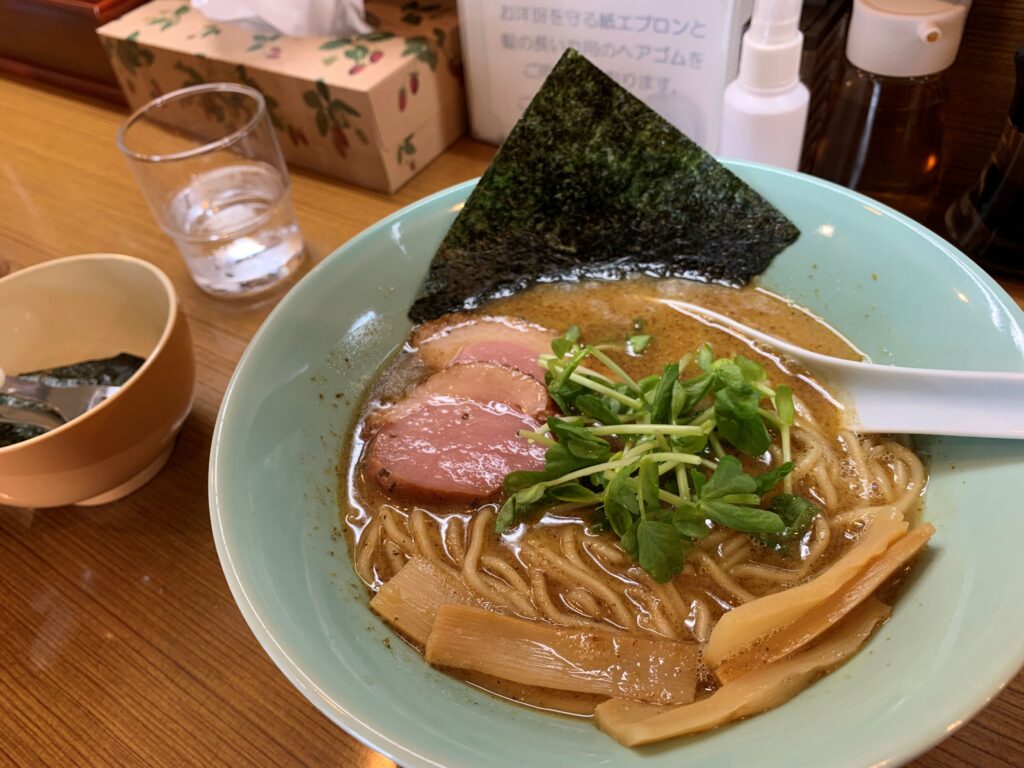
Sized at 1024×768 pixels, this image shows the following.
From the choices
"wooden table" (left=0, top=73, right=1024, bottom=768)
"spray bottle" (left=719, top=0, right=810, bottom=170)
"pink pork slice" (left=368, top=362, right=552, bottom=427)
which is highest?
"spray bottle" (left=719, top=0, right=810, bottom=170)

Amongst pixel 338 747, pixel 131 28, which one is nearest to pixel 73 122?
pixel 131 28

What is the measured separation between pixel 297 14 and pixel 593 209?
2.64ft

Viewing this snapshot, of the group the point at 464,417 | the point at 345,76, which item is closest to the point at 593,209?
the point at 464,417

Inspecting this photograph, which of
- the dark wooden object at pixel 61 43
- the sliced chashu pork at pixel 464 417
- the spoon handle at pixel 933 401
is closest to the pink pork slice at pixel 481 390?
the sliced chashu pork at pixel 464 417

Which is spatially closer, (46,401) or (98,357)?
(46,401)

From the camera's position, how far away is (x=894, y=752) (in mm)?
600

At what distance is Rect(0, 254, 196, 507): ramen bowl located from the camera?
99cm

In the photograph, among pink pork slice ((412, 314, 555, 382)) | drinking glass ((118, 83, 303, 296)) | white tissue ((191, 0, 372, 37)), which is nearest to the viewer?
pink pork slice ((412, 314, 555, 382))

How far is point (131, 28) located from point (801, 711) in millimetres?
2001

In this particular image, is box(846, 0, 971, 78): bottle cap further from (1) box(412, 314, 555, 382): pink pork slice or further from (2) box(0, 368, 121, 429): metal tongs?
(2) box(0, 368, 121, 429): metal tongs

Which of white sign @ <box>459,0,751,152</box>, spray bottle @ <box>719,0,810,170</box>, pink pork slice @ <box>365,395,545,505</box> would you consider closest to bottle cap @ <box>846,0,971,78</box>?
spray bottle @ <box>719,0,810,170</box>

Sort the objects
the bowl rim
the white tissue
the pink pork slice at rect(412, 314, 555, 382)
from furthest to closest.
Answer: the white tissue, the pink pork slice at rect(412, 314, 555, 382), the bowl rim

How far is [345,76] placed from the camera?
4.95 ft

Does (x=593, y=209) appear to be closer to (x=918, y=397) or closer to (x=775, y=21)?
(x=775, y=21)
